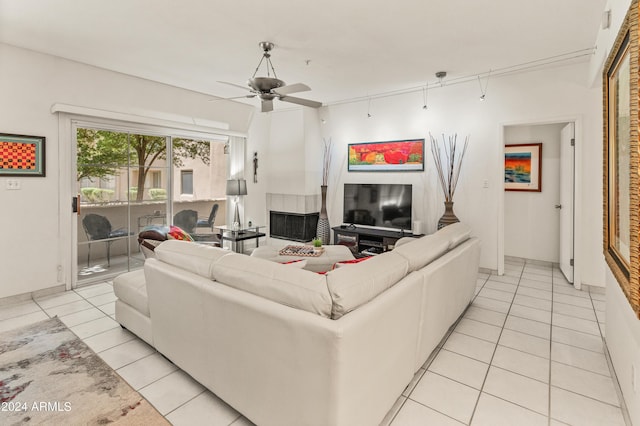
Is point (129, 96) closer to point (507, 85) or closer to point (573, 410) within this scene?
point (507, 85)

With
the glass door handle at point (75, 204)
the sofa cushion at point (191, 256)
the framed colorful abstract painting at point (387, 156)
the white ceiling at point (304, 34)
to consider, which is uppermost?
the white ceiling at point (304, 34)

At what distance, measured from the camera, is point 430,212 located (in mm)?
5125

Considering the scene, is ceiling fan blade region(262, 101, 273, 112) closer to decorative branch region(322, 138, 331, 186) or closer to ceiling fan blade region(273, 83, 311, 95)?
ceiling fan blade region(273, 83, 311, 95)

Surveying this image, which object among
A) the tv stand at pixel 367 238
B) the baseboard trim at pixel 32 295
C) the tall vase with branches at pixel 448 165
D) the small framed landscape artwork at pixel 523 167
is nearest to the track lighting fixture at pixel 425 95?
the tall vase with branches at pixel 448 165

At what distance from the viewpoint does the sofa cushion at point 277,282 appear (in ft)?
4.80

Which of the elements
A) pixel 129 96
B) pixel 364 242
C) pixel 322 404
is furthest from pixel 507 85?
pixel 129 96

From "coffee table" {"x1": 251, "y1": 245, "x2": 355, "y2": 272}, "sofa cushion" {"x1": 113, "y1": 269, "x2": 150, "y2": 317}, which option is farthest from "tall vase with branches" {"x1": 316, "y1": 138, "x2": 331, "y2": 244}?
"sofa cushion" {"x1": 113, "y1": 269, "x2": 150, "y2": 317}

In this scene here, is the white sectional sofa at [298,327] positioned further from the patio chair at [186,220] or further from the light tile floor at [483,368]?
the patio chair at [186,220]

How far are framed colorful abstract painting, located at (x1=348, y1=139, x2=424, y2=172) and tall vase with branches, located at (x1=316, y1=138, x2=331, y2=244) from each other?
0.50 metres

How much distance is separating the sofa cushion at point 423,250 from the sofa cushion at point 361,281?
16 centimetres

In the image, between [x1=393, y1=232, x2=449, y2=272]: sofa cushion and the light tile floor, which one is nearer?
the light tile floor

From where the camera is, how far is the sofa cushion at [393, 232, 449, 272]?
6.87 ft

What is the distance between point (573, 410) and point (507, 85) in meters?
3.92

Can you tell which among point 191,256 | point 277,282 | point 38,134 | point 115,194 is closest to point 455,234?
point 277,282
